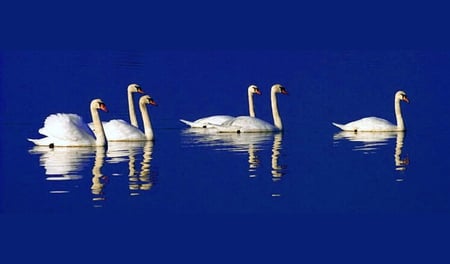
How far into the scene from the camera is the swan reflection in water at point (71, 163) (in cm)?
2128

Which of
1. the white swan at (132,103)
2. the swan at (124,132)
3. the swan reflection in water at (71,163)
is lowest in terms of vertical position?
the swan reflection in water at (71,163)

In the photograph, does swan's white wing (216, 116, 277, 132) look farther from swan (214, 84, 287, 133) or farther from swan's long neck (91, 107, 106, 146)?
swan's long neck (91, 107, 106, 146)

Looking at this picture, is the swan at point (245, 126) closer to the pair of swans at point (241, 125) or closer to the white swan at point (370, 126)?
the pair of swans at point (241, 125)

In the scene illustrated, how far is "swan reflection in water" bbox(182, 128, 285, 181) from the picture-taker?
80.5 feet

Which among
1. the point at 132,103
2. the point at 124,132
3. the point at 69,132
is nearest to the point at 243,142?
the point at 124,132

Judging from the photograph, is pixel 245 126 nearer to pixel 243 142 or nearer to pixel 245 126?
pixel 245 126

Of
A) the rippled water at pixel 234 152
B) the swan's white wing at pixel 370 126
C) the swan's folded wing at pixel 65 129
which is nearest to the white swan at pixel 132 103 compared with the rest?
the rippled water at pixel 234 152

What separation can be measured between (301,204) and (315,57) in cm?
4714

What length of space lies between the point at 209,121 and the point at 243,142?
11.1 ft

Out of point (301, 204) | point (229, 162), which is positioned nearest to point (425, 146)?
point (229, 162)

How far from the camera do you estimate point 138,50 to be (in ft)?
254

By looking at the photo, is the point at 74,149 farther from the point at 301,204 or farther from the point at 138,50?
the point at 138,50

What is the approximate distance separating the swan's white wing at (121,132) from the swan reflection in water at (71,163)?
153 centimetres

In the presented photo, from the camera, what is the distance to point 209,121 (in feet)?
103
